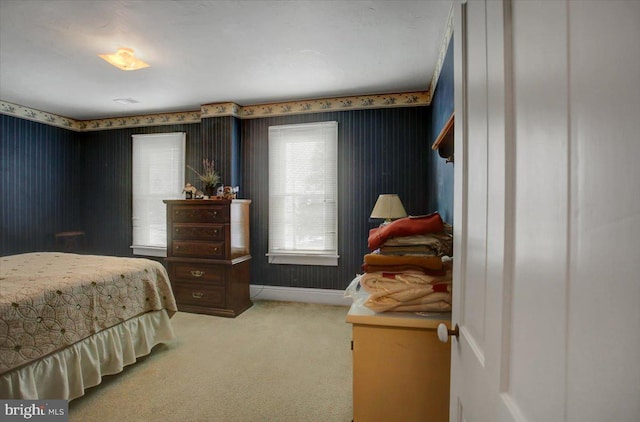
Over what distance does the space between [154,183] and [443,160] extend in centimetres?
393

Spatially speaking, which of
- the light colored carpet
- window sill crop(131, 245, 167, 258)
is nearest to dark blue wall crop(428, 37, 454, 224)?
the light colored carpet

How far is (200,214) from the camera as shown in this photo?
351 centimetres

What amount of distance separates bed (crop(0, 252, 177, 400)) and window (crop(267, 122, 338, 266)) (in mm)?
1598

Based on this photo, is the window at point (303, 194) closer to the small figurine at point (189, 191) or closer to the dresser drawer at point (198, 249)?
the dresser drawer at point (198, 249)

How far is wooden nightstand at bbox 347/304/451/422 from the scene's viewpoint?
121cm

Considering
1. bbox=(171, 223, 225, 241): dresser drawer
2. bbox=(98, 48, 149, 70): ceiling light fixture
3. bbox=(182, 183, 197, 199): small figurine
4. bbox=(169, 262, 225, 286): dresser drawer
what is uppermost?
bbox=(98, 48, 149, 70): ceiling light fixture

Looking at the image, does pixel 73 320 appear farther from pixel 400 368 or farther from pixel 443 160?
pixel 443 160

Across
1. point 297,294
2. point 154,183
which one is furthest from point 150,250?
point 297,294

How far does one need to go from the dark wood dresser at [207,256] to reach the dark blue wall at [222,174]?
538mm

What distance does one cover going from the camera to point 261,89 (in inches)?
135

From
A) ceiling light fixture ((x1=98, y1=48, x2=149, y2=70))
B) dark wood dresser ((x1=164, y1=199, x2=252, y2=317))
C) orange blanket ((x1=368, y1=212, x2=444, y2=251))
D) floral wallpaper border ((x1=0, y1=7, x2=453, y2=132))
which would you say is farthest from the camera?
floral wallpaper border ((x1=0, y1=7, x2=453, y2=132))

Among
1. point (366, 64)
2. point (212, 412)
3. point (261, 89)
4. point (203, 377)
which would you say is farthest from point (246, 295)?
point (366, 64)

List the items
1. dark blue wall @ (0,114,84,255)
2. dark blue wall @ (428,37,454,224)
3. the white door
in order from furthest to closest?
dark blue wall @ (0,114,84,255) < dark blue wall @ (428,37,454,224) < the white door

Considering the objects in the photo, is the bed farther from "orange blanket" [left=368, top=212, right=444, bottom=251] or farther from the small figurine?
"orange blanket" [left=368, top=212, right=444, bottom=251]
